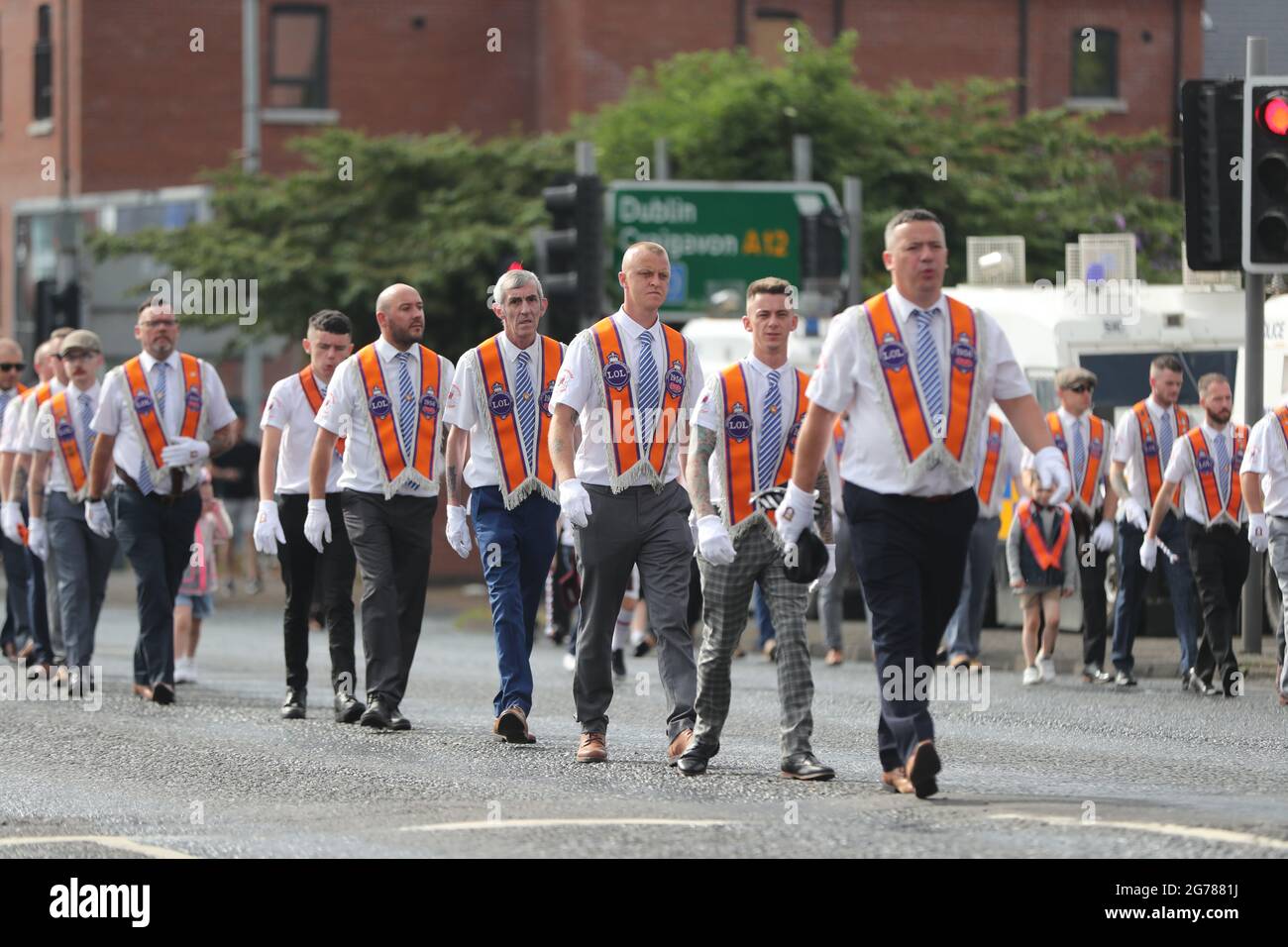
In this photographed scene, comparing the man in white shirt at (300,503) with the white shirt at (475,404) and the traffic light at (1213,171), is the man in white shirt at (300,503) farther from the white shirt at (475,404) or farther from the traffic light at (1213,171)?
the traffic light at (1213,171)

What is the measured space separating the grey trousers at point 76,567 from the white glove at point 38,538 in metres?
0.23

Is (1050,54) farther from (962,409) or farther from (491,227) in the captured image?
(962,409)

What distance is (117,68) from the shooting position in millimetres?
40719

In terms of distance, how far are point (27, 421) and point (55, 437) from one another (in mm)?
379

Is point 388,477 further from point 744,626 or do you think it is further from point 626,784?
point 626,784

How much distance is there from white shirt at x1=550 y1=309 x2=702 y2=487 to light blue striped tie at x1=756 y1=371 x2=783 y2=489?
0.50m

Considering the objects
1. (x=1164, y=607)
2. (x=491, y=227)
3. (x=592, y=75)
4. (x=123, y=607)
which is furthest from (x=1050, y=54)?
(x=1164, y=607)

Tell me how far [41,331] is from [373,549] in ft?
51.0

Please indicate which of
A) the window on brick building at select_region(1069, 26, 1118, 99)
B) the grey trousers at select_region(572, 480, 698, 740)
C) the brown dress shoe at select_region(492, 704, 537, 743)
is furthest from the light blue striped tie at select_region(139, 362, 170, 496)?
the window on brick building at select_region(1069, 26, 1118, 99)

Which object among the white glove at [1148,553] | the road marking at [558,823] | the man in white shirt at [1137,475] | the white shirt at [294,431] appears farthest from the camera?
the man in white shirt at [1137,475]

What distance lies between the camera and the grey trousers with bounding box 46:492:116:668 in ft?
47.9

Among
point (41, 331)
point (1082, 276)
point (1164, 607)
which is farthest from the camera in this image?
point (41, 331)

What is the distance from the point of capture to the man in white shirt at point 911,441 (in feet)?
28.1

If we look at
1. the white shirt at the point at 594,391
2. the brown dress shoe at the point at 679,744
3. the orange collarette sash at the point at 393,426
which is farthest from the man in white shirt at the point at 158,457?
the brown dress shoe at the point at 679,744
